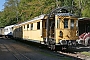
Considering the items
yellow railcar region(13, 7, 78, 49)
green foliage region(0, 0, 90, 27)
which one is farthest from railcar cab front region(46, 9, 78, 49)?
green foliage region(0, 0, 90, 27)

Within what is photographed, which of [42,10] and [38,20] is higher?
[42,10]

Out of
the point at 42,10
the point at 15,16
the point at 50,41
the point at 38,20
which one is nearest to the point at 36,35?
the point at 38,20

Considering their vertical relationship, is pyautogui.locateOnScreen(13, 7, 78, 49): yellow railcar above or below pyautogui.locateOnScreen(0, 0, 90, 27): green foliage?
below

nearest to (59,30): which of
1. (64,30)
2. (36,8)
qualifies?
(64,30)

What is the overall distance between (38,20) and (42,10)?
76.0 feet

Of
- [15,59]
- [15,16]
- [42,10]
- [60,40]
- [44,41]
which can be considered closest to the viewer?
[15,59]

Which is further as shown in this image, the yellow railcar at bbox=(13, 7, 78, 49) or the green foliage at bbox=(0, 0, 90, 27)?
the green foliage at bbox=(0, 0, 90, 27)

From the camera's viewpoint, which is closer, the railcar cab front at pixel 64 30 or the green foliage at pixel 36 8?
the railcar cab front at pixel 64 30

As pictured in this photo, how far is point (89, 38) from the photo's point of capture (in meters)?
28.3

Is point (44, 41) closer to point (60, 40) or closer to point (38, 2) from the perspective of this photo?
point (60, 40)

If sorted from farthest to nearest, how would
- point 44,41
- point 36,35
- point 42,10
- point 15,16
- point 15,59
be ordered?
point 15,16 < point 42,10 < point 36,35 < point 44,41 < point 15,59

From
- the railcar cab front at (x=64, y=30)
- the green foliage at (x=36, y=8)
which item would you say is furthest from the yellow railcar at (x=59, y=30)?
the green foliage at (x=36, y=8)

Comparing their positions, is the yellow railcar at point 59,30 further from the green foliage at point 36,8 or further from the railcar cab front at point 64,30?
A: the green foliage at point 36,8

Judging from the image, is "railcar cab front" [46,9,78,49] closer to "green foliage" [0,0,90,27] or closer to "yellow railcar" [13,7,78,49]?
"yellow railcar" [13,7,78,49]
